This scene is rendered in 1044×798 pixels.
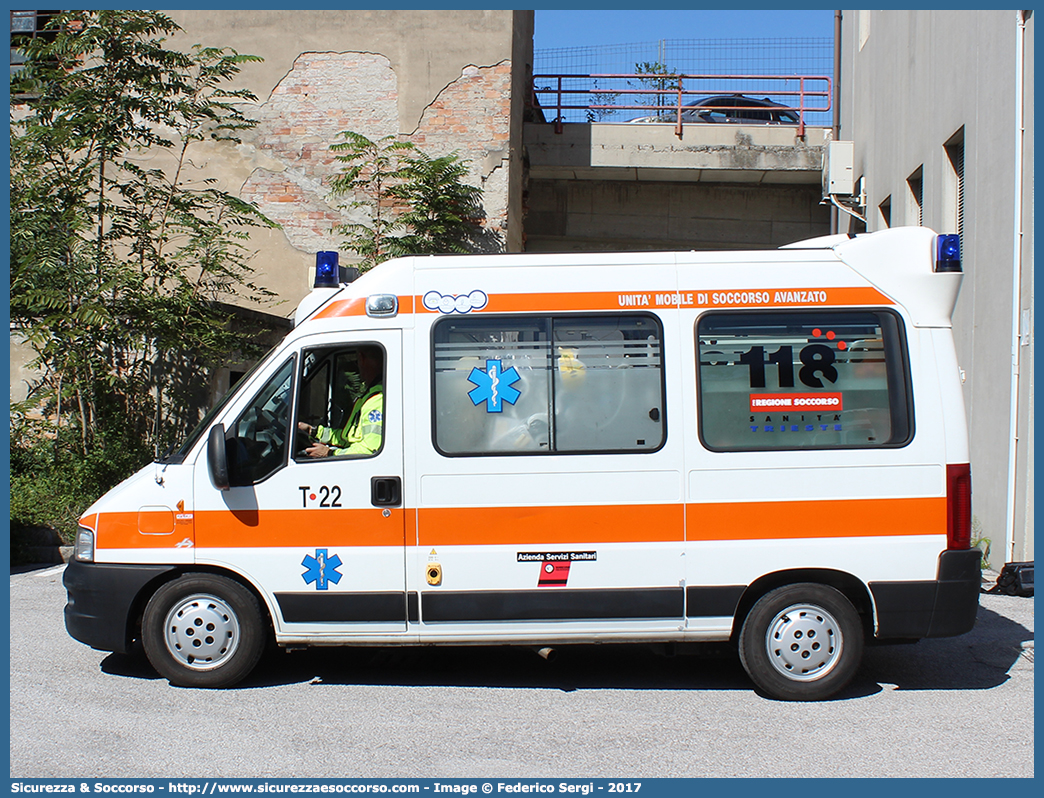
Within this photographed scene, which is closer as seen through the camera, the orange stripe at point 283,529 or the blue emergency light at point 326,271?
the orange stripe at point 283,529

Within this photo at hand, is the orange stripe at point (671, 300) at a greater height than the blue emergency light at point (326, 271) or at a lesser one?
lesser

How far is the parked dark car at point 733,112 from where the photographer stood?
16.1 m

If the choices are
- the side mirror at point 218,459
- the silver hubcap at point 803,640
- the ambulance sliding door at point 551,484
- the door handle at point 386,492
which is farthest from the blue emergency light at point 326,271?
the silver hubcap at point 803,640

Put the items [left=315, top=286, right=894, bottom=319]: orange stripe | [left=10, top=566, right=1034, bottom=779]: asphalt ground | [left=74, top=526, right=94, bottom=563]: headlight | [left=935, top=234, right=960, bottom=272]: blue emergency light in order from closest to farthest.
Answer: [left=10, top=566, right=1034, bottom=779]: asphalt ground
[left=935, top=234, right=960, bottom=272]: blue emergency light
[left=315, top=286, right=894, bottom=319]: orange stripe
[left=74, top=526, right=94, bottom=563]: headlight

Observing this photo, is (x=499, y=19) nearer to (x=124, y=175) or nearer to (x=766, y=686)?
(x=124, y=175)

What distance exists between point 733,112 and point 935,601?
14405 mm

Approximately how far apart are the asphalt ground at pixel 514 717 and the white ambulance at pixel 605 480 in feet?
1.13

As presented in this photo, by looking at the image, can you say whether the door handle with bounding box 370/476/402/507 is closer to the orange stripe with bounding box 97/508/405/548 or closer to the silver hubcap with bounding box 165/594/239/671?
the orange stripe with bounding box 97/508/405/548

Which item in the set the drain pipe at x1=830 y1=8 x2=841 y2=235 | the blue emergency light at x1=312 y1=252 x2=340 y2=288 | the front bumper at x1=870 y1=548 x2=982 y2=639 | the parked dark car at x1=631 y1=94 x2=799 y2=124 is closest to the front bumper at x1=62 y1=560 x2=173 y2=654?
the blue emergency light at x1=312 y1=252 x2=340 y2=288

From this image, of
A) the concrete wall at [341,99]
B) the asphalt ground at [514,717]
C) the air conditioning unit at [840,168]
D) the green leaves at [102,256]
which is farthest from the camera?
the air conditioning unit at [840,168]

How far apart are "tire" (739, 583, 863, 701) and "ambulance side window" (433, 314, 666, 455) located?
1.16m

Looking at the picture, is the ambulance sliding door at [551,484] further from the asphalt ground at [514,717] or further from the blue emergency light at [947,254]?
the blue emergency light at [947,254]

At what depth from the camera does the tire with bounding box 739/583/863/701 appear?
5.07m

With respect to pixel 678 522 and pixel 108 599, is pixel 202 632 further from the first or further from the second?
pixel 678 522
